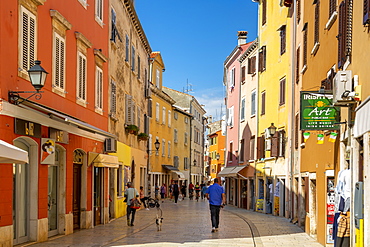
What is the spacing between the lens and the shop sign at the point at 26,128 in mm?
13625

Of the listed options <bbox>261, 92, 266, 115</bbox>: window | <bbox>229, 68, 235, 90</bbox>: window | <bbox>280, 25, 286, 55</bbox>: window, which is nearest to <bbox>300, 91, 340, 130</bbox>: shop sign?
<bbox>280, 25, 286, 55</bbox>: window

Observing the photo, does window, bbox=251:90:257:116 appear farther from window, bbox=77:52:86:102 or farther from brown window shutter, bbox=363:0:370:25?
brown window shutter, bbox=363:0:370:25

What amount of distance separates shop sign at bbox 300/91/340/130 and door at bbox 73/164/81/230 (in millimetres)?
9028

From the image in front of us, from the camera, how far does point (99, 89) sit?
2259 cm

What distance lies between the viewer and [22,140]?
14.8 m

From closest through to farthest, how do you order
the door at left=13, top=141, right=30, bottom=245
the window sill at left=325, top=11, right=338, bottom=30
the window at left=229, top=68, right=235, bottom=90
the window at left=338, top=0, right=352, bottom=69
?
the window at left=338, top=0, right=352, bottom=69, the window sill at left=325, top=11, right=338, bottom=30, the door at left=13, top=141, right=30, bottom=245, the window at left=229, top=68, right=235, bottom=90

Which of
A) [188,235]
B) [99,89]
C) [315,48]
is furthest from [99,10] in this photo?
[188,235]

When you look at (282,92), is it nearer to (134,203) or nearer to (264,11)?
(264,11)

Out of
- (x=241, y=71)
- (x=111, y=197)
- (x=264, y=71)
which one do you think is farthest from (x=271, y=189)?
(x=241, y=71)

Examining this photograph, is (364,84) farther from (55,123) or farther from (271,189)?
(271,189)

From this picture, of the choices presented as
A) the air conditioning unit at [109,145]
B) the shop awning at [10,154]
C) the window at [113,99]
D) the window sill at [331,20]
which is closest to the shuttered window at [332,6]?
the window sill at [331,20]

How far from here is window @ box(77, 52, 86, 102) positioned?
19.5m

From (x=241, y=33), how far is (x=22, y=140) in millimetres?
34113

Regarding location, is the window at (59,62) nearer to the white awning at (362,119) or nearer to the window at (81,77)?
the window at (81,77)
